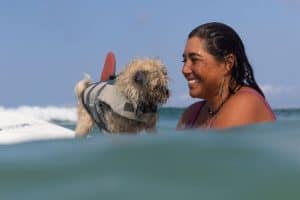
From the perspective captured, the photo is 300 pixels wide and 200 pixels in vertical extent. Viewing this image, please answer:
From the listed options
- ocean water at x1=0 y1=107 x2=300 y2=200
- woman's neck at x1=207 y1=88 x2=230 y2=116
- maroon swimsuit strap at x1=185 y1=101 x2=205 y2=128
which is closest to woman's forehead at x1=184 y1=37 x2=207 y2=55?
woman's neck at x1=207 y1=88 x2=230 y2=116

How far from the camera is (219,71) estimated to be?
3.85 m

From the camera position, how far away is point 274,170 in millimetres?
1910

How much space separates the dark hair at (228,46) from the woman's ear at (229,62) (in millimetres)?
20

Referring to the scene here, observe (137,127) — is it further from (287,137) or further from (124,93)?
(287,137)

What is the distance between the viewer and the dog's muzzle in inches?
259

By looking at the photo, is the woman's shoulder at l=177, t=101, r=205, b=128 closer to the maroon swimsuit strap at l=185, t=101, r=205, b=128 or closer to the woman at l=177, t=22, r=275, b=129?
the maroon swimsuit strap at l=185, t=101, r=205, b=128

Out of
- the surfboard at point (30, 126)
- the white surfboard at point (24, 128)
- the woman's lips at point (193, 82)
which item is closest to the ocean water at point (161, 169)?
the woman's lips at point (193, 82)

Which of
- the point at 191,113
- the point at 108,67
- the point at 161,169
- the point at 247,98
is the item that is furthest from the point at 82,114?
the point at 161,169

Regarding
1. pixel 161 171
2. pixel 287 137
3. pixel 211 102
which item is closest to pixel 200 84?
pixel 211 102

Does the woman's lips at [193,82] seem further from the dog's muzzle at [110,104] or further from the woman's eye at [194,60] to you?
the dog's muzzle at [110,104]

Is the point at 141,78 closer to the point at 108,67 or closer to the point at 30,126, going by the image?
the point at 108,67

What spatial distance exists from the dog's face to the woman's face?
2.75m

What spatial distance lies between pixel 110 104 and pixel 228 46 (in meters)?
2.96

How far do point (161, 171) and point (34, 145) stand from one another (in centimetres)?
98
